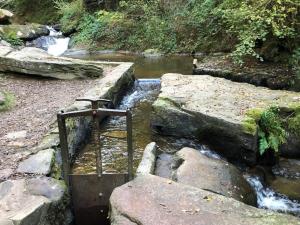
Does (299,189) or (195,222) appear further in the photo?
(299,189)

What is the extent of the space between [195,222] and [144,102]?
185 inches

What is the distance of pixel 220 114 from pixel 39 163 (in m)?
2.66

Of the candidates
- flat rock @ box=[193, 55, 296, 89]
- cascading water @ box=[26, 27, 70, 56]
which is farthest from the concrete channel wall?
cascading water @ box=[26, 27, 70, 56]

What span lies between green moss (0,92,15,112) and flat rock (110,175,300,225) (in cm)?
327

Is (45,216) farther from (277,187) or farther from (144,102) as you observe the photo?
(144,102)

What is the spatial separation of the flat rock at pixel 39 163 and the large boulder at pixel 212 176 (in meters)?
1.50

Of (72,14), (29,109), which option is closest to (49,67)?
(29,109)

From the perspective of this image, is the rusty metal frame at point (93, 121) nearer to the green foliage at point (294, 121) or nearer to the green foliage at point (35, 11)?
the green foliage at point (294, 121)

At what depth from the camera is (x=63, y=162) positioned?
447 centimetres

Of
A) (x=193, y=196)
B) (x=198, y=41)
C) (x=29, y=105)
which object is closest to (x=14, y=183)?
(x=193, y=196)

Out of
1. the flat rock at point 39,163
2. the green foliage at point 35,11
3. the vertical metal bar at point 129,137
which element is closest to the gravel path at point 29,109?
the flat rock at point 39,163

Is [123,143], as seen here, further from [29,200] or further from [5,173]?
[29,200]

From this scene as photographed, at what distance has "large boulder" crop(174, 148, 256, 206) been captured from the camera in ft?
15.2

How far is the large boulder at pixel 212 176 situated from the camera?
4.63m
